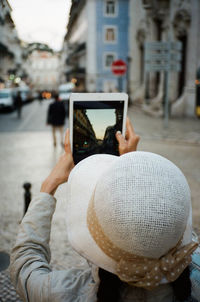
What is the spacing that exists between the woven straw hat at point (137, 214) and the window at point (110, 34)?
3880 centimetres

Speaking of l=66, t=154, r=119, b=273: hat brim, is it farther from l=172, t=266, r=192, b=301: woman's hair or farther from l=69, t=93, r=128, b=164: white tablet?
l=69, t=93, r=128, b=164: white tablet

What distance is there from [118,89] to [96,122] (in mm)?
23048

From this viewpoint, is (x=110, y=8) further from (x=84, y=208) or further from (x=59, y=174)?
(x=84, y=208)

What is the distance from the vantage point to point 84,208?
122 centimetres

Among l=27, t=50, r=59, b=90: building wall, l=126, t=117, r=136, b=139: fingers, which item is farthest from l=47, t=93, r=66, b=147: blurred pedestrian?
l=27, t=50, r=59, b=90: building wall

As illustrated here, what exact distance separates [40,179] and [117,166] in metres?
6.14

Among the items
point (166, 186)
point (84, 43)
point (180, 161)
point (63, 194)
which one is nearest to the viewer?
point (166, 186)

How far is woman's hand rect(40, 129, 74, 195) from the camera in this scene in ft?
5.11

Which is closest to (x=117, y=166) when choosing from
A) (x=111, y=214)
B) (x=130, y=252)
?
(x=111, y=214)

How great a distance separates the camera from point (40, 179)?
707cm

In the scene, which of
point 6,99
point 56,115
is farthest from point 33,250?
point 6,99

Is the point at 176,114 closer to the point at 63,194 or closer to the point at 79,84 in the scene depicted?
the point at 63,194

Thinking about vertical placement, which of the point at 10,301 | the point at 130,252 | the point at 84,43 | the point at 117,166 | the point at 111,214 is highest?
the point at 84,43

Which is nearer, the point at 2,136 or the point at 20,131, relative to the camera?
the point at 2,136
